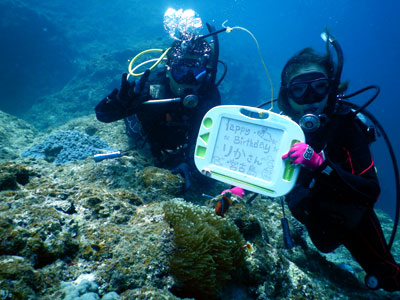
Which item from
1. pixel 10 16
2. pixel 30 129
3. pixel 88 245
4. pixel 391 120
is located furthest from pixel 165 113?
pixel 391 120

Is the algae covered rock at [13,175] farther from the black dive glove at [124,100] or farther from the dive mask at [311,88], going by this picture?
the dive mask at [311,88]

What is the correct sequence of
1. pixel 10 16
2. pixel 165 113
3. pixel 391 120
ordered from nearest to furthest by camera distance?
pixel 165 113 → pixel 10 16 → pixel 391 120

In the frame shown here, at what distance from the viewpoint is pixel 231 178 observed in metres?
2.13

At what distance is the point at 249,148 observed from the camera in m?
2.13

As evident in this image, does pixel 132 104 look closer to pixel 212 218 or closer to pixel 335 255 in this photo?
pixel 212 218

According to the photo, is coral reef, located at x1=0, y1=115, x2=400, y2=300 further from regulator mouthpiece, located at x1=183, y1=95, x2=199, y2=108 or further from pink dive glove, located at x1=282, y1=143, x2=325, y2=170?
regulator mouthpiece, located at x1=183, y1=95, x2=199, y2=108

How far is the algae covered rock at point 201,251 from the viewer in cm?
160

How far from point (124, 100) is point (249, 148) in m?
2.36

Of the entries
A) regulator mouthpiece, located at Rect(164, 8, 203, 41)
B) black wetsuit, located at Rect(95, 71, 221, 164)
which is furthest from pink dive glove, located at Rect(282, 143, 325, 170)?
regulator mouthpiece, located at Rect(164, 8, 203, 41)

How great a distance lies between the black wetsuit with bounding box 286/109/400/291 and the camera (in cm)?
237

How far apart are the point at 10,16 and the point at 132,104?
18.9 metres

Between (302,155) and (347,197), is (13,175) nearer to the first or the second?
(302,155)

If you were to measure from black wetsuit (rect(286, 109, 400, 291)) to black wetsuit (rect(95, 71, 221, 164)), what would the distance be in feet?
7.25

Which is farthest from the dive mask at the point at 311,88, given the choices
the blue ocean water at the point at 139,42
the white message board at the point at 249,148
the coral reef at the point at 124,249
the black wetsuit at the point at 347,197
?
the coral reef at the point at 124,249
